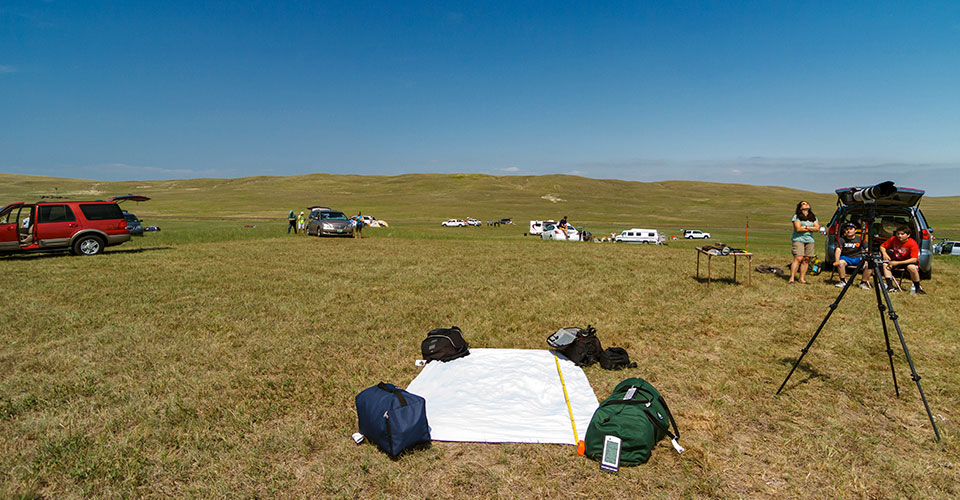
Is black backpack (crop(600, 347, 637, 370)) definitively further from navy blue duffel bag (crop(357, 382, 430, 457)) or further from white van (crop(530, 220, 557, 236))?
white van (crop(530, 220, 557, 236))

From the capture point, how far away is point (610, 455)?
150 inches

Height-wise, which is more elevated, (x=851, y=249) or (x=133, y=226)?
(x=851, y=249)

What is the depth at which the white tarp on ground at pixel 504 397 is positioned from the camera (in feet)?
14.5

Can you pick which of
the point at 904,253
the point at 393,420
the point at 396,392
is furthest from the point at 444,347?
the point at 904,253

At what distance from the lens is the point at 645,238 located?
40.2 meters

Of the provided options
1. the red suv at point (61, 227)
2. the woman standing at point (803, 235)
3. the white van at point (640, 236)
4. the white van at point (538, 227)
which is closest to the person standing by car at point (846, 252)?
the woman standing at point (803, 235)

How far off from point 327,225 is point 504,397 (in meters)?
24.0

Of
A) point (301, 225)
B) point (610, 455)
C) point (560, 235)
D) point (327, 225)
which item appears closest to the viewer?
point (610, 455)

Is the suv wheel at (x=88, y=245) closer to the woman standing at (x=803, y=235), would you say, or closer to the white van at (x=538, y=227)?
the woman standing at (x=803, y=235)

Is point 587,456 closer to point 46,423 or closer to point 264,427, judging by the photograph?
point 264,427

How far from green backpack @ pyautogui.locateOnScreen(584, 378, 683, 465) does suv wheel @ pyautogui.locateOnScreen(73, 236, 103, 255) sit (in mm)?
19572

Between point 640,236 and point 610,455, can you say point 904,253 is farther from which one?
point 640,236

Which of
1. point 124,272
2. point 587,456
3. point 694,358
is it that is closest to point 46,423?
point 587,456

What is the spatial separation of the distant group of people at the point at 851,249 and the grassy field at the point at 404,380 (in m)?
0.58
